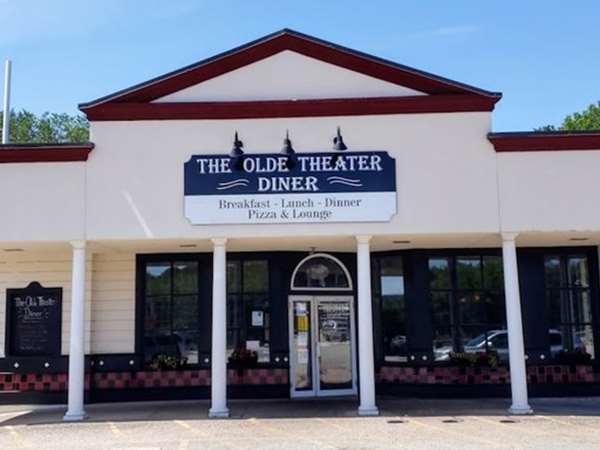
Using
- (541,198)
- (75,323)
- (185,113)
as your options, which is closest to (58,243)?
(75,323)

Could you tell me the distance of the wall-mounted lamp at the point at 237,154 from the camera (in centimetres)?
1280

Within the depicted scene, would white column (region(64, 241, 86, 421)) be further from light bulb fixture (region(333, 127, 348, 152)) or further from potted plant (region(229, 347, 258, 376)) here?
light bulb fixture (region(333, 127, 348, 152))

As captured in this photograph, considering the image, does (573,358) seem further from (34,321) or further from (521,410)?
(34,321)

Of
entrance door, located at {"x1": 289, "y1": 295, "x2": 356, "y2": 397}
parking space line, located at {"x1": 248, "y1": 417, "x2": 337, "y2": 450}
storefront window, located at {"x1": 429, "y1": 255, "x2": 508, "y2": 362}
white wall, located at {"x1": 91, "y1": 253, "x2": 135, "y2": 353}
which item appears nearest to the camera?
parking space line, located at {"x1": 248, "y1": 417, "x2": 337, "y2": 450}

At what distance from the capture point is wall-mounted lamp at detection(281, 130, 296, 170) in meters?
12.8

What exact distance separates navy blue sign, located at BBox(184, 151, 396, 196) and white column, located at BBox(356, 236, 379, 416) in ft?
3.59

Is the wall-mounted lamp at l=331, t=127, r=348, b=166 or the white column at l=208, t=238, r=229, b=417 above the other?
the wall-mounted lamp at l=331, t=127, r=348, b=166

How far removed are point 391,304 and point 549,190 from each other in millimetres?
4487

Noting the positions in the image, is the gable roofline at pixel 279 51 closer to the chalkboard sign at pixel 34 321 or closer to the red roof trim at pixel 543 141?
the red roof trim at pixel 543 141

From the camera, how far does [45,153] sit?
13125mm

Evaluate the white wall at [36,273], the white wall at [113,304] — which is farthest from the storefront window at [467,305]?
the white wall at [36,273]

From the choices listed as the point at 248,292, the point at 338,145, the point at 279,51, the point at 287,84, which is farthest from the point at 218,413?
the point at 279,51

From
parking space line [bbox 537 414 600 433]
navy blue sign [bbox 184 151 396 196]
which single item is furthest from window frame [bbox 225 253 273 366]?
parking space line [bbox 537 414 600 433]

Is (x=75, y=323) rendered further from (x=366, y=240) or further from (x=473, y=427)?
(x=473, y=427)
